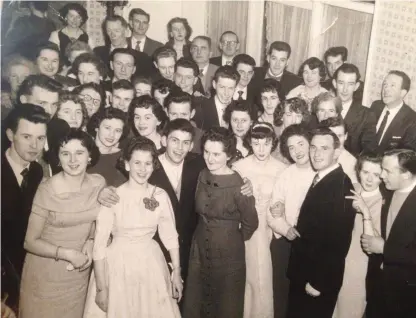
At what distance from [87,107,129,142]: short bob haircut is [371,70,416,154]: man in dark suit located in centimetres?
137

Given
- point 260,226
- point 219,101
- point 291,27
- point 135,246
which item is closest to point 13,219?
point 135,246

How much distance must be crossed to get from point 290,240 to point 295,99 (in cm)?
80

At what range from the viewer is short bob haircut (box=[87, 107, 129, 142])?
2.31 metres

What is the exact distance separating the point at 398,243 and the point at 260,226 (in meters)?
0.64

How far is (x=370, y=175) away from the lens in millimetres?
2057

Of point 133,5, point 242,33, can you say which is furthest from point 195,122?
point 133,5

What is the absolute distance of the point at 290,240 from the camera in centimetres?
221

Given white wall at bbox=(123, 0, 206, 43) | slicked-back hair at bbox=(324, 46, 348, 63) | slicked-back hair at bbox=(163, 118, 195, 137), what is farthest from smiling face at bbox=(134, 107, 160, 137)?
white wall at bbox=(123, 0, 206, 43)

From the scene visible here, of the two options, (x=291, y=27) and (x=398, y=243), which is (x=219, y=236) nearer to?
(x=398, y=243)

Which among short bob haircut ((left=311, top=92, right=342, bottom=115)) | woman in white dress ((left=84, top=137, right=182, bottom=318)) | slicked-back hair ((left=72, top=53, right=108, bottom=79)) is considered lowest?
woman in white dress ((left=84, top=137, right=182, bottom=318))

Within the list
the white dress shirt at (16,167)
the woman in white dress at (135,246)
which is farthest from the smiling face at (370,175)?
the white dress shirt at (16,167)

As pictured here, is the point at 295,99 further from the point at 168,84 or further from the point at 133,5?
the point at 133,5

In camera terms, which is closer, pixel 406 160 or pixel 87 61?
pixel 406 160

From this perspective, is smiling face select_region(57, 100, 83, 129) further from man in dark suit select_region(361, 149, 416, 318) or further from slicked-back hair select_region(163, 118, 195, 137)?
man in dark suit select_region(361, 149, 416, 318)
